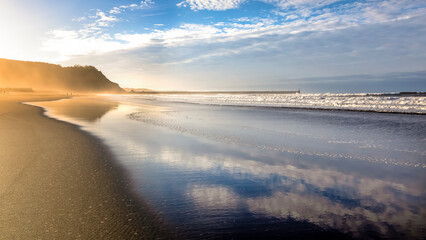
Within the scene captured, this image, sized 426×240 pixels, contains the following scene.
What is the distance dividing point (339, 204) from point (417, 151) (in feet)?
22.0

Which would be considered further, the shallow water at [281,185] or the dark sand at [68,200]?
the shallow water at [281,185]

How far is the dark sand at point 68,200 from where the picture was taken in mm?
3770

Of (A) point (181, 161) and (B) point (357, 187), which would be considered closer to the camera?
(B) point (357, 187)

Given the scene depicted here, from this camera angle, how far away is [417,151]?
9.71 meters

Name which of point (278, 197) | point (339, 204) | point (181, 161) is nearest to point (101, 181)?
point (181, 161)

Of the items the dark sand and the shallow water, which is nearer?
the dark sand

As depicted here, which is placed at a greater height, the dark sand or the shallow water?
the dark sand

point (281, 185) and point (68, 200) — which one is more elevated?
point (68, 200)

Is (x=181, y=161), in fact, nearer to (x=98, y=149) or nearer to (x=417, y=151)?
(x=98, y=149)

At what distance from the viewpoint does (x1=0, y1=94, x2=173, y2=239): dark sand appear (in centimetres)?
377

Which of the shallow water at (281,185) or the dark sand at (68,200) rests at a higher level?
the dark sand at (68,200)

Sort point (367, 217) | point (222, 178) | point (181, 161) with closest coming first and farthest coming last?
point (367, 217) → point (222, 178) → point (181, 161)

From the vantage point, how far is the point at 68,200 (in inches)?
188

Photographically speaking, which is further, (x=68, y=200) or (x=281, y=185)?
(x=281, y=185)
